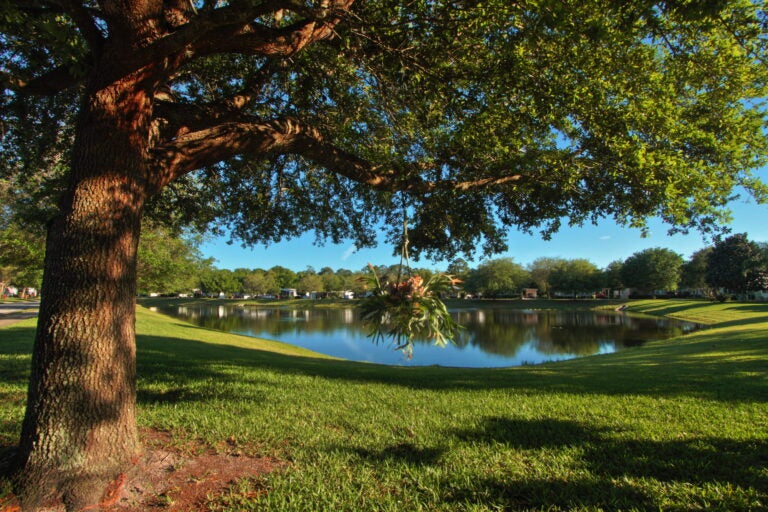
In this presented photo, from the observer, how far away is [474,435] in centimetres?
432

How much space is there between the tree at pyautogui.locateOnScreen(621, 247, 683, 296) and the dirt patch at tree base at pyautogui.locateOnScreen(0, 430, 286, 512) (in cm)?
8034

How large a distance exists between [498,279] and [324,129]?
8193 cm

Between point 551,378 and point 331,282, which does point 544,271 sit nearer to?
point 331,282

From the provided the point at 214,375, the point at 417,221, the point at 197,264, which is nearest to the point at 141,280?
the point at 197,264

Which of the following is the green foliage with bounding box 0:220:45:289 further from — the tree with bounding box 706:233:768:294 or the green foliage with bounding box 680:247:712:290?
the green foliage with bounding box 680:247:712:290

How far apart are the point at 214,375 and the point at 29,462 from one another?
185 inches

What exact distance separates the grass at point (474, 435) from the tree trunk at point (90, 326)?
108cm

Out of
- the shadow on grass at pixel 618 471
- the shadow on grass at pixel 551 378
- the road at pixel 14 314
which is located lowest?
the shadow on grass at pixel 551 378

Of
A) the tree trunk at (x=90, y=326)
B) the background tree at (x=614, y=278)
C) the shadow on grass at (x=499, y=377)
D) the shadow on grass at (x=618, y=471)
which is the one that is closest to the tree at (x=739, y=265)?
the background tree at (x=614, y=278)

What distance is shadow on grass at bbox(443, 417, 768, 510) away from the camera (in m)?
2.90

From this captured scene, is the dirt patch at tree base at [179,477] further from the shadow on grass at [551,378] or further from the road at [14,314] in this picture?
the road at [14,314]

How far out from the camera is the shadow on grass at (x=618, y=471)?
290 cm

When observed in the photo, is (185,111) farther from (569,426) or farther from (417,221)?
(569,426)

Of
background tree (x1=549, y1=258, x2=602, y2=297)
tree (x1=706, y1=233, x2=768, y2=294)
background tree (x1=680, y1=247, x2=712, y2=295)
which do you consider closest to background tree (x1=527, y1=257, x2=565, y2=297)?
background tree (x1=549, y1=258, x2=602, y2=297)
